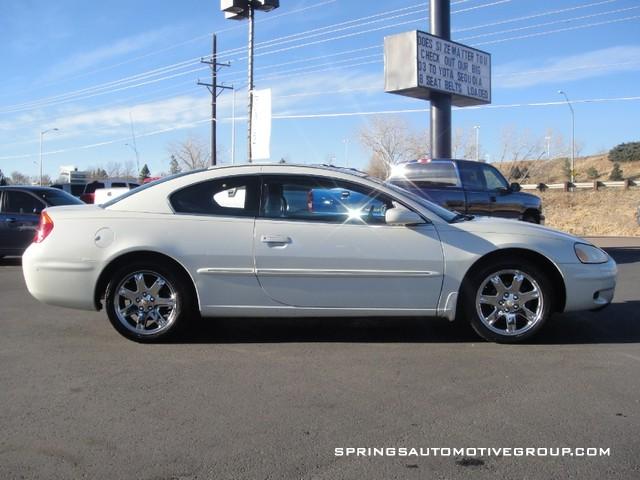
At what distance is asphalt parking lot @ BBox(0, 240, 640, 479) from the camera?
3.36 m

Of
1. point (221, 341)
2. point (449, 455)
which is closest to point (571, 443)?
point (449, 455)

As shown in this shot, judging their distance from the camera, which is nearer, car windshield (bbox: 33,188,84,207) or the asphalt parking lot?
the asphalt parking lot

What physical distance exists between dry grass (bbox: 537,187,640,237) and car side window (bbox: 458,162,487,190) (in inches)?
672

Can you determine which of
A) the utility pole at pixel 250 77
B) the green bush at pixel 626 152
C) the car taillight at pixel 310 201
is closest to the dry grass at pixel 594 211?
the utility pole at pixel 250 77

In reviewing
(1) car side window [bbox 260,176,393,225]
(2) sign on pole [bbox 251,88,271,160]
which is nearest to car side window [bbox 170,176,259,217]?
(1) car side window [bbox 260,176,393,225]

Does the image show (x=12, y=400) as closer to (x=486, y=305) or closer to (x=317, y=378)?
(x=317, y=378)

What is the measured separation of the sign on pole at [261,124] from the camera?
60.6 ft

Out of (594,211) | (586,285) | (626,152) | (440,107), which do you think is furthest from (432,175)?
(626,152)

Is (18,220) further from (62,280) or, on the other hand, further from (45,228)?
(62,280)

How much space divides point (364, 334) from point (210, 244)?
170 centimetres

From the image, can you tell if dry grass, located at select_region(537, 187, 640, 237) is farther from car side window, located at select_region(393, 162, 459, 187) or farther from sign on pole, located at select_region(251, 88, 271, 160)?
car side window, located at select_region(393, 162, 459, 187)

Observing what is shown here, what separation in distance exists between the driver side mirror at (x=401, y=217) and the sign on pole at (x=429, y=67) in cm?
1463

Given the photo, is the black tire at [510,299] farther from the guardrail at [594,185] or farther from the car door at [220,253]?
the guardrail at [594,185]

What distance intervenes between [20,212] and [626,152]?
3674 inches
